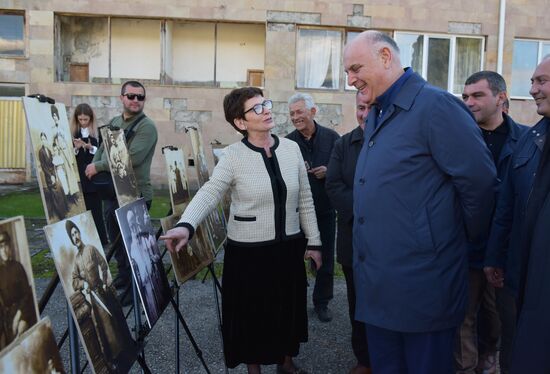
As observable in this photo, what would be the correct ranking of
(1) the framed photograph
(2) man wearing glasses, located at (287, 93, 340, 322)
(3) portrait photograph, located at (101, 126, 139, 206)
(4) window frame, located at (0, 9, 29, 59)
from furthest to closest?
(4) window frame, located at (0, 9, 29, 59) < (2) man wearing glasses, located at (287, 93, 340, 322) < (3) portrait photograph, located at (101, 126, 139, 206) < (1) the framed photograph

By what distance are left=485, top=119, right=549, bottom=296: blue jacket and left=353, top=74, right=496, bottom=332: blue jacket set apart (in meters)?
0.51

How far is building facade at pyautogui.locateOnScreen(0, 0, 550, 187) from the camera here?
35.2 feet

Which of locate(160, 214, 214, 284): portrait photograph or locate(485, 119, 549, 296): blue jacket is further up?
locate(485, 119, 549, 296): blue jacket

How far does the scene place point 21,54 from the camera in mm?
10945

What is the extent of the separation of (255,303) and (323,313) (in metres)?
1.50

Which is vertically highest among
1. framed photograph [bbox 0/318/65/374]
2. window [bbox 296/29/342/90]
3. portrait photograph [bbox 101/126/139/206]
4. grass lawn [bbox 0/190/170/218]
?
window [bbox 296/29/342/90]

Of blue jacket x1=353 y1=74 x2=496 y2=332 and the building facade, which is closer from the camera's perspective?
blue jacket x1=353 y1=74 x2=496 y2=332

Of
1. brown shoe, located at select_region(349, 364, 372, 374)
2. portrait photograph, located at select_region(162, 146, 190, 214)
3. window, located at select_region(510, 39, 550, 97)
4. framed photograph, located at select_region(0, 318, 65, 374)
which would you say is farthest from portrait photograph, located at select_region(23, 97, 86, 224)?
window, located at select_region(510, 39, 550, 97)

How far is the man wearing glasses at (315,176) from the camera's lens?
4254mm

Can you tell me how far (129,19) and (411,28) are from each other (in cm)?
662

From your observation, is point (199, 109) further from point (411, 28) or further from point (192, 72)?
point (411, 28)

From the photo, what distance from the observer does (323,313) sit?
14.2ft

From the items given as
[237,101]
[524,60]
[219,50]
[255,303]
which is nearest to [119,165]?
[237,101]

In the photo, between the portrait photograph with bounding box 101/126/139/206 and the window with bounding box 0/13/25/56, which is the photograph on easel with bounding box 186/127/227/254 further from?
the window with bounding box 0/13/25/56
